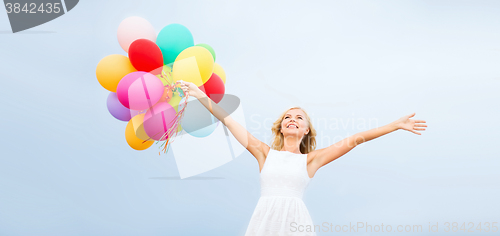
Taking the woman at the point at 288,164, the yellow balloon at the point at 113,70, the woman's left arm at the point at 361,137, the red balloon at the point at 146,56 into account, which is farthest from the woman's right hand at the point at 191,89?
the woman's left arm at the point at 361,137

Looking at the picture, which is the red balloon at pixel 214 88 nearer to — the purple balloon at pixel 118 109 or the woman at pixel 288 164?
the woman at pixel 288 164

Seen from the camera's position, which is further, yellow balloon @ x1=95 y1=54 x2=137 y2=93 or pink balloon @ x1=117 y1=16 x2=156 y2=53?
pink balloon @ x1=117 y1=16 x2=156 y2=53

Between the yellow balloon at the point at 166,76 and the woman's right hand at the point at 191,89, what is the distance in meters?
0.24

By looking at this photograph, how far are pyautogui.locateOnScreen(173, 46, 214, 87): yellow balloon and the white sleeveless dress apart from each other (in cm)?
64

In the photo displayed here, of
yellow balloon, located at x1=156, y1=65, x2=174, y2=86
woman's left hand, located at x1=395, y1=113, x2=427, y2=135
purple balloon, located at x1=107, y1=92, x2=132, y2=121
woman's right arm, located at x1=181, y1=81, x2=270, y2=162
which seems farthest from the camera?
purple balloon, located at x1=107, y1=92, x2=132, y2=121

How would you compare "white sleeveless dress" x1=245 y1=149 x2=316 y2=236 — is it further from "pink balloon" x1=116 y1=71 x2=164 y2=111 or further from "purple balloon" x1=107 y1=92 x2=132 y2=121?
"purple balloon" x1=107 y1=92 x2=132 y2=121

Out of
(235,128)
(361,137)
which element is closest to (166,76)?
(235,128)

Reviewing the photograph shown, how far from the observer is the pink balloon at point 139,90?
2.11 m

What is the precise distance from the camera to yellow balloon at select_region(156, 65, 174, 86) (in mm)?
2307

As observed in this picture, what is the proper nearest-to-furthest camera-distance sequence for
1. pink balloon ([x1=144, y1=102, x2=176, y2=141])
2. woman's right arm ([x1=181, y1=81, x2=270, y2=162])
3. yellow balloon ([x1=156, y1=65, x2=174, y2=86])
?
woman's right arm ([x1=181, y1=81, x2=270, y2=162]), pink balloon ([x1=144, y1=102, x2=176, y2=141]), yellow balloon ([x1=156, y1=65, x2=174, y2=86])

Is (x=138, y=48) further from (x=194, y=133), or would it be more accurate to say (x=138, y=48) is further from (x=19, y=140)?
(x=19, y=140)

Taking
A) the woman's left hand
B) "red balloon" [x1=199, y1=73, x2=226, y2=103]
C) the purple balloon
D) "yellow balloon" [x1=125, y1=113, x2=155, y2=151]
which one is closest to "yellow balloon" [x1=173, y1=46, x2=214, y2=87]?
"red balloon" [x1=199, y1=73, x2=226, y2=103]

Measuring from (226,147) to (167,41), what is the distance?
3.20 feet

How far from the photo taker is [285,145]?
2150 millimetres
